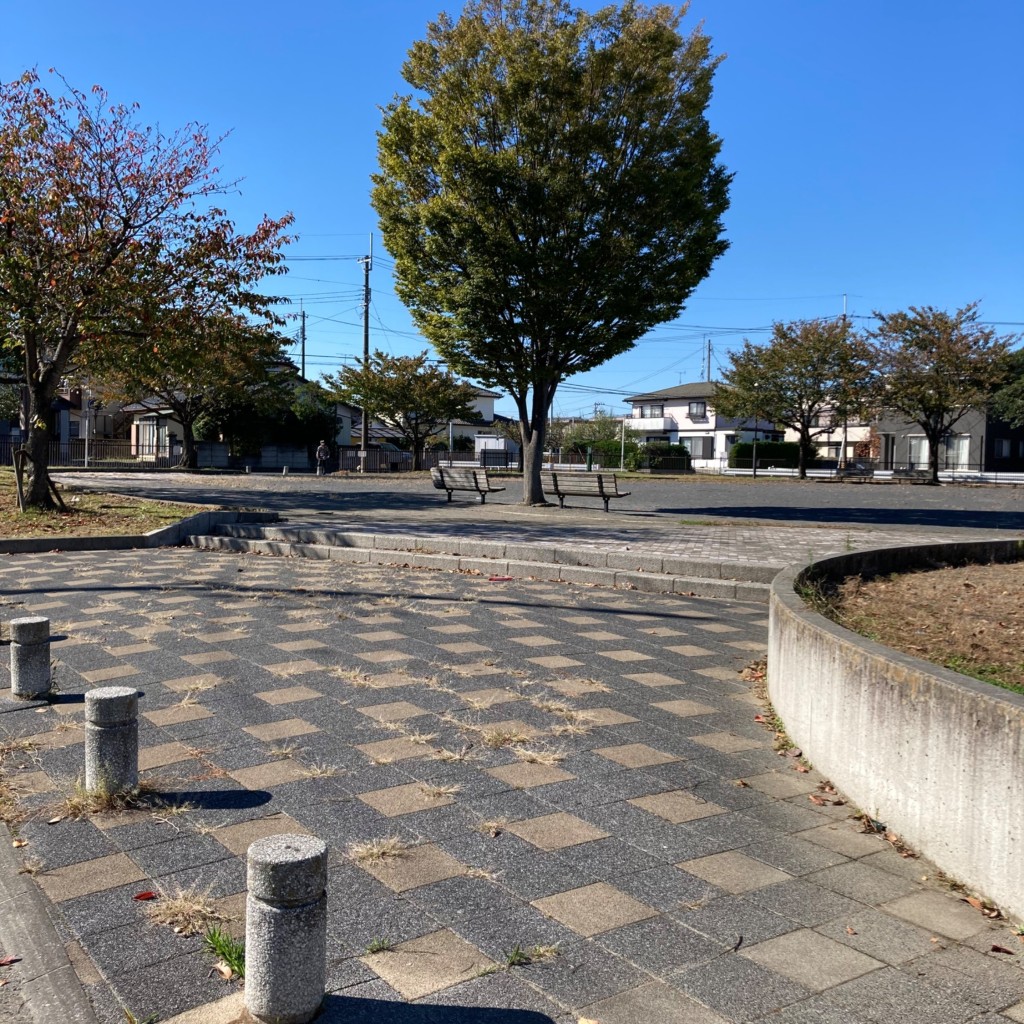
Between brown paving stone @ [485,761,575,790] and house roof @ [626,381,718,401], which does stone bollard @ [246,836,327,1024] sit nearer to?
brown paving stone @ [485,761,575,790]

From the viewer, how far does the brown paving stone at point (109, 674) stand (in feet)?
18.9

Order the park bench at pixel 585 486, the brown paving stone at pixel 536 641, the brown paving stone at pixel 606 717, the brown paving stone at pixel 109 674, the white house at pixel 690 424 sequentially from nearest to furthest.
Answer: the brown paving stone at pixel 606 717, the brown paving stone at pixel 109 674, the brown paving stone at pixel 536 641, the park bench at pixel 585 486, the white house at pixel 690 424

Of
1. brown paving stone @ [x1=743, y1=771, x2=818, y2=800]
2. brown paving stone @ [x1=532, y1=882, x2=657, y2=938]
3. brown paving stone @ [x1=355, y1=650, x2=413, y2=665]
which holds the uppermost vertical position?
brown paving stone @ [x1=355, y1=650, x2=413, y2=665]

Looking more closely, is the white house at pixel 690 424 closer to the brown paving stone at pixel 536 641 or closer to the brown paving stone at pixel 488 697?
the brown paving stone at pixel 536 641

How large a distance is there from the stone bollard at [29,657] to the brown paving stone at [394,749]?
208cm

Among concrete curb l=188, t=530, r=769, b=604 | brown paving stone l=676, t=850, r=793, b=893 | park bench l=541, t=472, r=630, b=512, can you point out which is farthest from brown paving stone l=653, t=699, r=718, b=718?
park bench l=541, t=472, r=630, b=512

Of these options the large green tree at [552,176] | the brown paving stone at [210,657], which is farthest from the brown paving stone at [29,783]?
the large green tree at [552,176]

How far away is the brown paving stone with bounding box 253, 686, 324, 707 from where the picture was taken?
537 centimetres

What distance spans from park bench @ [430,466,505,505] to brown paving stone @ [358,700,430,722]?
51.9 ft

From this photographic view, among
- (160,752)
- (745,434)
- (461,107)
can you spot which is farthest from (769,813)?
(745,434)

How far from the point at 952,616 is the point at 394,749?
11.6ft

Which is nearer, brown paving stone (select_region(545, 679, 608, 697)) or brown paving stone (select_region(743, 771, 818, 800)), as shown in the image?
brown paving stone (select_region(743, 771, 818, 800))

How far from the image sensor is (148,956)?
2730 mm

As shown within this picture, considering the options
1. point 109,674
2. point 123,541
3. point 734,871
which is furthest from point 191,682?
point 123,541
